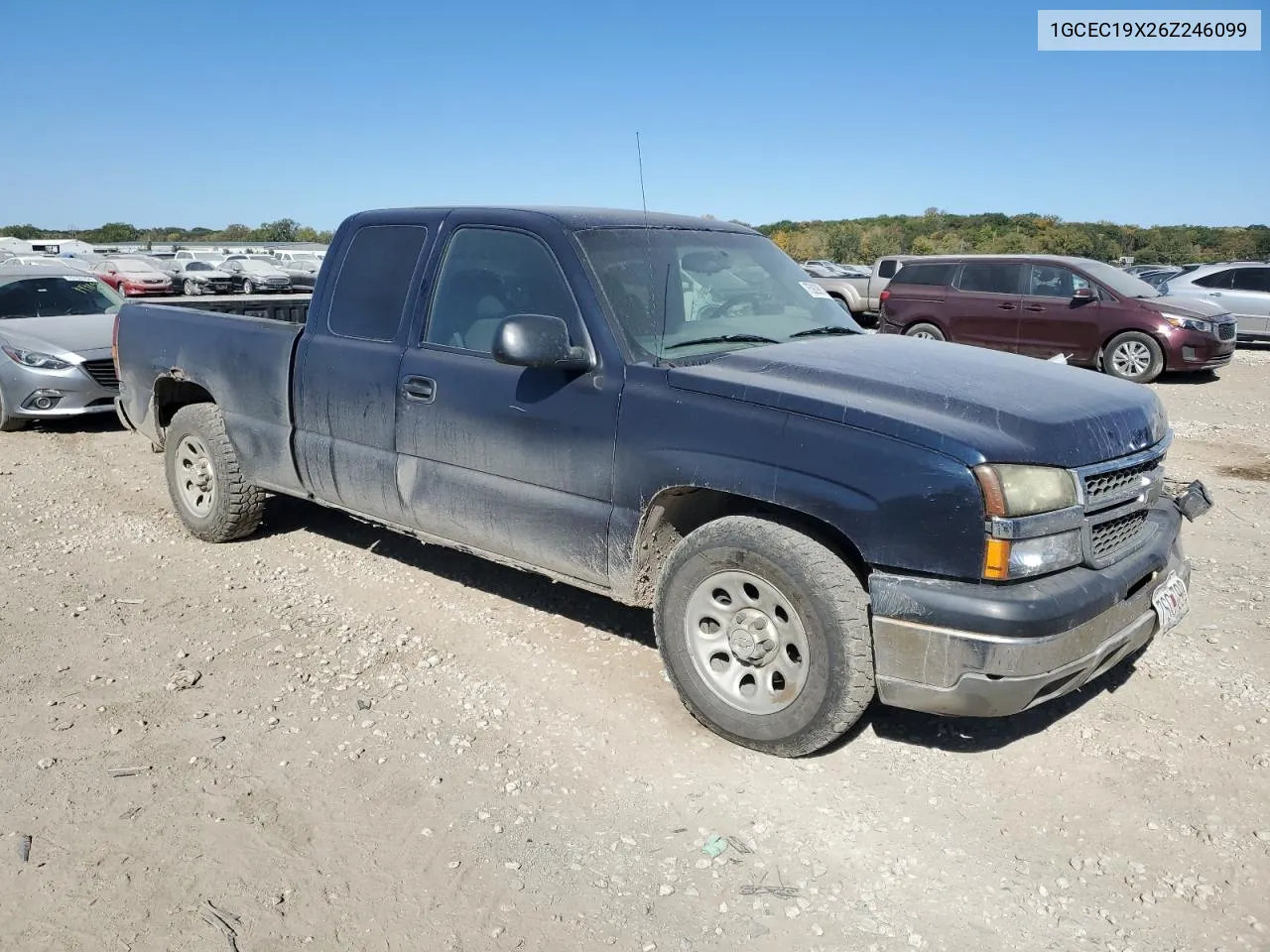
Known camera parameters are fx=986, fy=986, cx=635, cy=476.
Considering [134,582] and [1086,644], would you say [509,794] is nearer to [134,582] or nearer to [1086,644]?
[1086,644]

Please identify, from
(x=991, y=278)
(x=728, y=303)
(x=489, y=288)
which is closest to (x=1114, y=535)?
(x=728, y=303)

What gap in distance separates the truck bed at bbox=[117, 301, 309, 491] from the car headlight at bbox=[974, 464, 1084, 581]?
357 cm

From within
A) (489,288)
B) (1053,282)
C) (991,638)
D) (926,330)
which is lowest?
(991,638)

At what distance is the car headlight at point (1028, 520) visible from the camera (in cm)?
297

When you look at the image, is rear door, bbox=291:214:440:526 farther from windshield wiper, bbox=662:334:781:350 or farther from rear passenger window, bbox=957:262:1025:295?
rear passenger window, bbox=957:262:1025:295

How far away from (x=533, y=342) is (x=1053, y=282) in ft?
39.2

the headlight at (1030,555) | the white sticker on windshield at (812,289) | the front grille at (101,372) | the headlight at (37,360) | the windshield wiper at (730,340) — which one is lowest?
the headlight at (1030,555)

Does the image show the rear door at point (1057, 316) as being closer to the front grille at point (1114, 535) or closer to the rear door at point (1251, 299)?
the rear door at point (1251, 299)

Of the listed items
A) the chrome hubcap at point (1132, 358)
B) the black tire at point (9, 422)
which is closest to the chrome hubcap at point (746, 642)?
the black tire at point (9, 422)

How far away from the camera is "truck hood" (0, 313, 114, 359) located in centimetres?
905

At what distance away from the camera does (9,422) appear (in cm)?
923

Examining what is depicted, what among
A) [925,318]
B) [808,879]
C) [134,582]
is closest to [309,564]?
[134,582]

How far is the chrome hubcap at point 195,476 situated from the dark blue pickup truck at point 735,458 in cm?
80

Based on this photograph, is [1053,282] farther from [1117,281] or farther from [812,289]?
[812,289]
